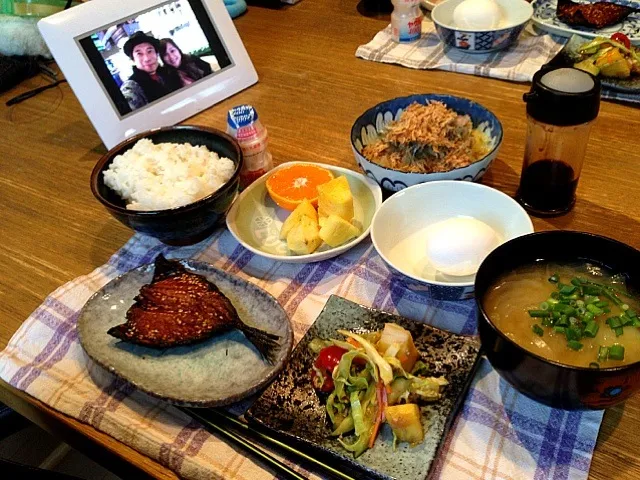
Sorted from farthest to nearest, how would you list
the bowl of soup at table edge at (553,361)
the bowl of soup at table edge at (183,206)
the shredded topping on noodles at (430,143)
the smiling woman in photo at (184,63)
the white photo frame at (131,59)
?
the smiling woman in photo at (184,63) < the white photo frame at (131,59) < the shredded topping on noodles at (430,143) < the bowl of soup at table edge at (183,206) < the bowl of soup at table edge at (553,361)

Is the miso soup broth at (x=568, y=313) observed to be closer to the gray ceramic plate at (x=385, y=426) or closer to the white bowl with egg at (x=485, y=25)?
the gray ceramic plate at (x=385, y=426)

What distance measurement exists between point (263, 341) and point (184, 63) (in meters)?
0.94

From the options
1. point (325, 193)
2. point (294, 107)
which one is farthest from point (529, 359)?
point (294, 107)

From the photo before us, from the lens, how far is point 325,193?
1113 mm

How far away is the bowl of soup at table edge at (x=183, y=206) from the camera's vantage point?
1068 mm

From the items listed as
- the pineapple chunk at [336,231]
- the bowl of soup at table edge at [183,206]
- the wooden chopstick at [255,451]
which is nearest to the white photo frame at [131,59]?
the bowl of soup at table edge at [183,206]

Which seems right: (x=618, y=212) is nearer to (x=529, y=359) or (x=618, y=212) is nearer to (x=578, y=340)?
(x=578, y=340)

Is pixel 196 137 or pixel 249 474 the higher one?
pixel 196 137

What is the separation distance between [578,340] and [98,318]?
777 millimetres

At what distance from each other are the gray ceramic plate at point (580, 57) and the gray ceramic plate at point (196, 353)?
3.36 feet

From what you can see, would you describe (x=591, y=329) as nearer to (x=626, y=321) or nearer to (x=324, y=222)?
(x=626, y=321)

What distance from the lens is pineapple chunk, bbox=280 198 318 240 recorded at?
3.68 feet

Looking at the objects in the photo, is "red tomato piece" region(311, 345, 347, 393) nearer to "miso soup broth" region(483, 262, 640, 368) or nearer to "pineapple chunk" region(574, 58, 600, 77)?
A: "miso soup broth" region(483, 262, 640, 368)

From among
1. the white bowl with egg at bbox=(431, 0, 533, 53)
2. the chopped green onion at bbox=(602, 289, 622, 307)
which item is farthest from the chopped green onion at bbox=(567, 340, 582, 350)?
the white bowl with egg at bbox=(431, 0, 533, 53)
